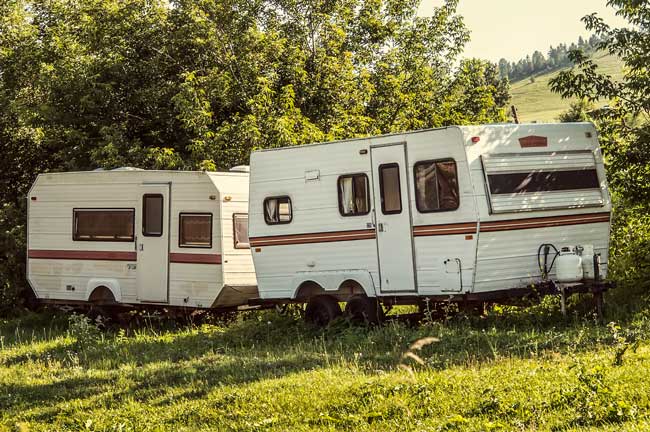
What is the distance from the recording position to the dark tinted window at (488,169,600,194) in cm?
1308

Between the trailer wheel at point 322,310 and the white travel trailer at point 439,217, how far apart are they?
2 cm

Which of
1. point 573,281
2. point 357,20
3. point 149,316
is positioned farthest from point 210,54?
point 573,281

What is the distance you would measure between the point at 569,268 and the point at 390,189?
2.95 m

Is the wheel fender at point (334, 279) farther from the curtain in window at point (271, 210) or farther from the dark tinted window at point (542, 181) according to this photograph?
the dark tinted window at point (542, 181)

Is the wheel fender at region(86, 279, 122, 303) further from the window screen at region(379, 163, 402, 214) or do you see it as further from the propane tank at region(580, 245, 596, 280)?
the propane tank at region(580, 245, 596, 280)

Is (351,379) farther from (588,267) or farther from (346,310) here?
(588,267)

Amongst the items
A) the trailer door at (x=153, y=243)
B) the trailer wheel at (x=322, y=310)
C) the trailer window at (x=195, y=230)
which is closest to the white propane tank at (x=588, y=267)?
the trailer wheel at (x=322, y=310)

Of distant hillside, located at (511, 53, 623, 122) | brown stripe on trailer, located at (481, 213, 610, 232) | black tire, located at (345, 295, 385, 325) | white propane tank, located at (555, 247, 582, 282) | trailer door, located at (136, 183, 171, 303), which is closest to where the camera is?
white propane tank, located at (555, 247, 582, 282)

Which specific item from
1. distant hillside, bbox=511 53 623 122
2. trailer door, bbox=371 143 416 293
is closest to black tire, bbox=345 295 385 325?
trailer door, bbox=371 143 416 293

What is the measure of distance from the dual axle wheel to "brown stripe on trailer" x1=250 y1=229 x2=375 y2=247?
993 millimetres

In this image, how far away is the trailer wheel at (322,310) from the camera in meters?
14.8

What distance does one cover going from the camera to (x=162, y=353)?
1346 cm

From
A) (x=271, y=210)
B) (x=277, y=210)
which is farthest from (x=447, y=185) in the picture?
(x=271, y=210)

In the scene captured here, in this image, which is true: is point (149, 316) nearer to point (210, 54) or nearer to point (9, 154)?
point (210, 54)
